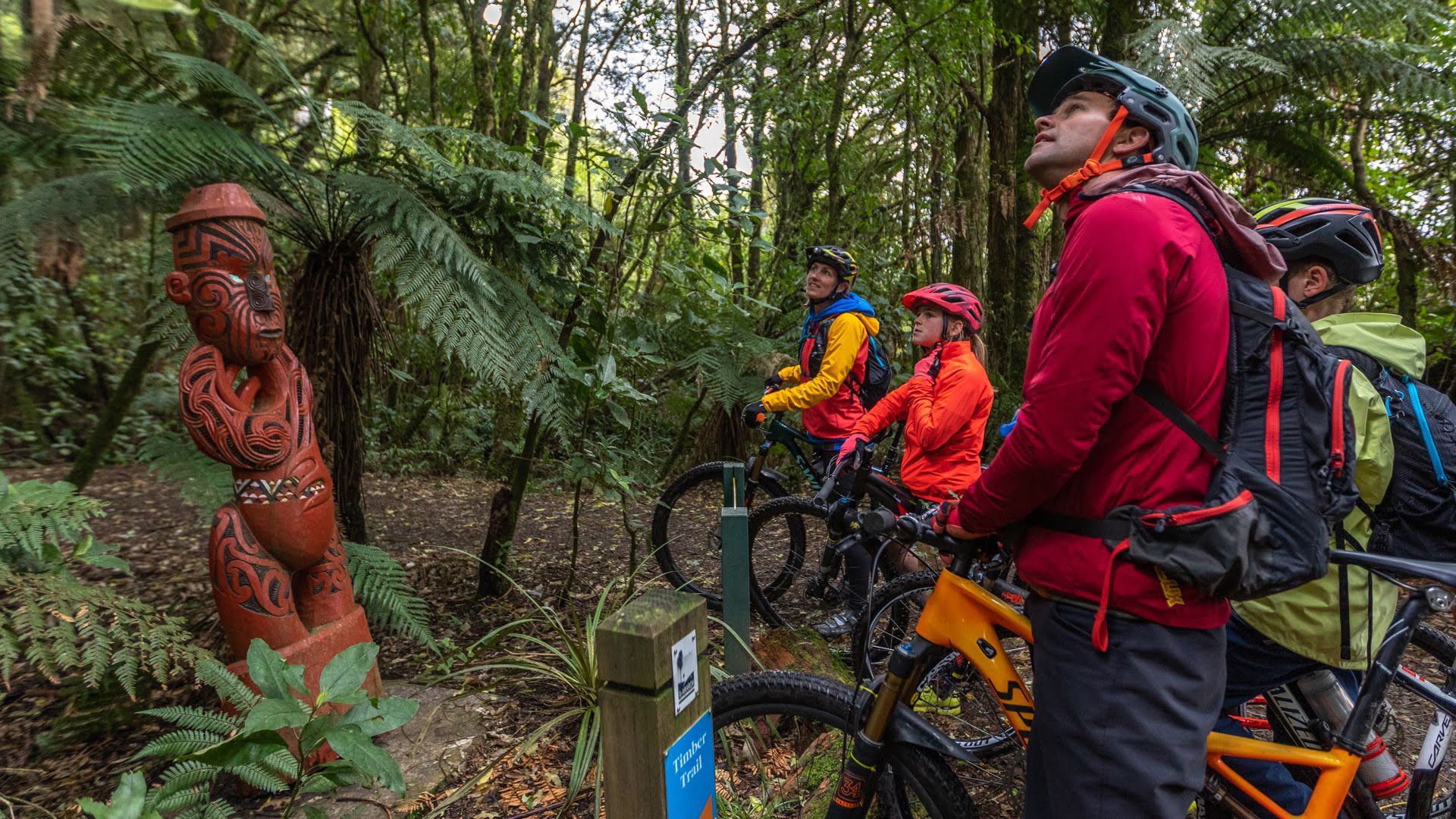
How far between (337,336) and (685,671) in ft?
8.87

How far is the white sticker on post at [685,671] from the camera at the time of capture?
57.6 inches

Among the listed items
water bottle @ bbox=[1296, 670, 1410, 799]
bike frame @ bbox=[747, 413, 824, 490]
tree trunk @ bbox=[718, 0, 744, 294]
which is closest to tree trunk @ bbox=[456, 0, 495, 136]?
tree trunk @ bbox=[718, 0, 744, 294]

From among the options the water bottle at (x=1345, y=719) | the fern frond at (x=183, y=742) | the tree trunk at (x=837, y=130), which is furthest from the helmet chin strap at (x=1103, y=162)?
the tree trunk at (x=837, y=130)

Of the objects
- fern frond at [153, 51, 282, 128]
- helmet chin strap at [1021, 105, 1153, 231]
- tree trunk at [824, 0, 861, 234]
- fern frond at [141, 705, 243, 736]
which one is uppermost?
tree trunk at [824, 0, 861, 234]

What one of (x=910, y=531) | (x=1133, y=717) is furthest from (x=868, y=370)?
(x=1133, y=717)

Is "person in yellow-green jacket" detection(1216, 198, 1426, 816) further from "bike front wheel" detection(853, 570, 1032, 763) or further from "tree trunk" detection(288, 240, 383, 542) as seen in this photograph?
"tree trunk" detection(288, 240, 383, 542)

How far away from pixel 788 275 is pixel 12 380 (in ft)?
21.7

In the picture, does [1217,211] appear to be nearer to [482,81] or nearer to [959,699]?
[959,699]

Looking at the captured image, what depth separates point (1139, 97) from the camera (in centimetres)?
168

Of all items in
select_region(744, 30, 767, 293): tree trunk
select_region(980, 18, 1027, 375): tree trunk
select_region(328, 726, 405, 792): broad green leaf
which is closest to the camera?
select_region(328, 726, 405, 792): broad green leaf

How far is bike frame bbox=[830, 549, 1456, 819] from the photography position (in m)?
2.02

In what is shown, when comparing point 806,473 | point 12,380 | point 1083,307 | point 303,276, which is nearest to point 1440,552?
point 1083,307

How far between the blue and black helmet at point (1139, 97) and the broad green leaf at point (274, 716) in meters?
2.36

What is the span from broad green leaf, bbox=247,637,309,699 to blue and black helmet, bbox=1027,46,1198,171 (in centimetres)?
243
